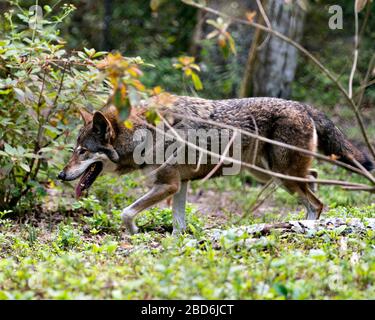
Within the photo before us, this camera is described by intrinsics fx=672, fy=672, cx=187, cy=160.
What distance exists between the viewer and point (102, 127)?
7.98m

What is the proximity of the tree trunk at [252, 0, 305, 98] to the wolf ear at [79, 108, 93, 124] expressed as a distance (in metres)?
5.44

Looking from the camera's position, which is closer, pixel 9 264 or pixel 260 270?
pixel 260 270

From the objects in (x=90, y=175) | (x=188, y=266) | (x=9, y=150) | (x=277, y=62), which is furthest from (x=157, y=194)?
(x=277, y=62)

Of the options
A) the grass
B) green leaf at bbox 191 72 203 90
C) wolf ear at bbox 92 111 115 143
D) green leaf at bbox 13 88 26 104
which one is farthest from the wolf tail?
green leaf at bbox 13 88 26 104

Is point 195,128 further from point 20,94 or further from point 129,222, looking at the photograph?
point 20,94

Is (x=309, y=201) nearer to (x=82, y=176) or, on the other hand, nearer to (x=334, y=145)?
(x=334, y=145)

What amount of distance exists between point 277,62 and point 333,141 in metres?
5.17

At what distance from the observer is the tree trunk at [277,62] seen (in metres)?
13.0

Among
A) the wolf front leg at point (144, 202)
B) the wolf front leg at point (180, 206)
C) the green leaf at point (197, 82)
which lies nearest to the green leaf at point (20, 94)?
the wolf front leg at point (144, 202)

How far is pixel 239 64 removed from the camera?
1814 cm

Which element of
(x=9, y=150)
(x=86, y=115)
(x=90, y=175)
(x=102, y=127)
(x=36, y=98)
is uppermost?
(x=36, y=98)

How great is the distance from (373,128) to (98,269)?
40.4ft

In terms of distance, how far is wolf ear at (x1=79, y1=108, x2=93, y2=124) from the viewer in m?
8.15

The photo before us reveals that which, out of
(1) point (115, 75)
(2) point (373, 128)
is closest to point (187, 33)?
(2) point (373, 128)
